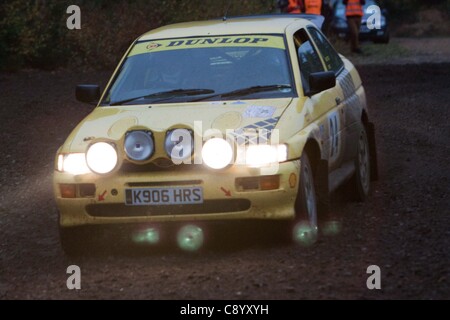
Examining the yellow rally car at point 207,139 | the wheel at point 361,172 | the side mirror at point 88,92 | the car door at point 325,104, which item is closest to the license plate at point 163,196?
the yellow rally car at point 207,139

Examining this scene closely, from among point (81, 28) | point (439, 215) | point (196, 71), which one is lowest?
point (81, 28)

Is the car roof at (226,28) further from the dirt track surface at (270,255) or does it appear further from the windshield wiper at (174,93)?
the dirt track surface at (270,255)

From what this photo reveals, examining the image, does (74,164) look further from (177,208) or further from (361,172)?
(361,172)

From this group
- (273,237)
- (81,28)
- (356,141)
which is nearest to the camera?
(273,237)

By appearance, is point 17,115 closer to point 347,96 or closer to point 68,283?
point 347,96

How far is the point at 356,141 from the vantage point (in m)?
10.2

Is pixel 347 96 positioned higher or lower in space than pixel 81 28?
higher

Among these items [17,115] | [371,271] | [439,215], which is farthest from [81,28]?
[371,271]

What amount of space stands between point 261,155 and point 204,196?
0.44 metres

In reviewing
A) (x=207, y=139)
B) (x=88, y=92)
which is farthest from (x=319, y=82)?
(x=88, y=92)

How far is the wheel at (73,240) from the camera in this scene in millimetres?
8289

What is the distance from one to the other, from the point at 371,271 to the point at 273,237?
1.18 meters

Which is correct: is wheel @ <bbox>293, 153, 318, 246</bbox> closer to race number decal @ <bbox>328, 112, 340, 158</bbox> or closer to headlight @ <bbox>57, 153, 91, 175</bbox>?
race number decal @ <bbox>328, 112, 340, 158</bbox>

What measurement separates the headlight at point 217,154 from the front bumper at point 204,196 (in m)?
0.05
